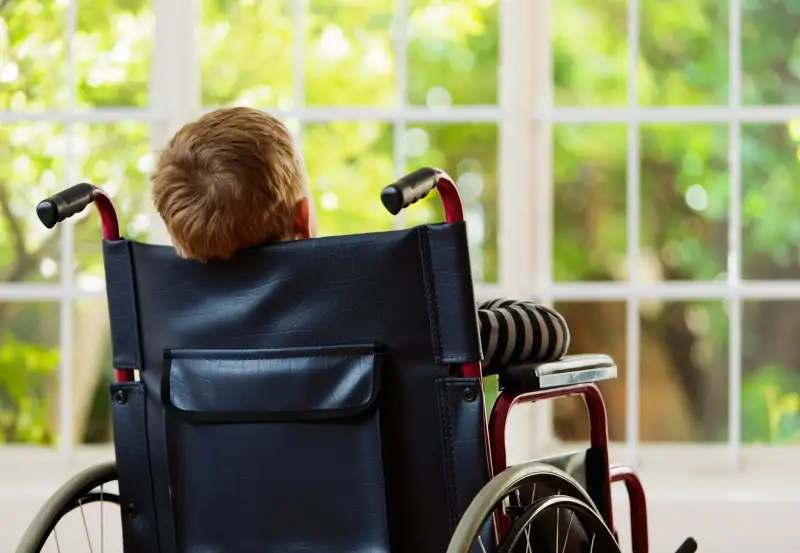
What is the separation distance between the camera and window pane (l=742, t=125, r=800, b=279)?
3494 millimetres

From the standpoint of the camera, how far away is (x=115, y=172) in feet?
11.3

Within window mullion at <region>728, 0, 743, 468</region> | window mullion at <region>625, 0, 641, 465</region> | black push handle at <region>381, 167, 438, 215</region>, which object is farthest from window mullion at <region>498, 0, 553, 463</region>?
black push handle at <region>381, 167, 438, 215</region>

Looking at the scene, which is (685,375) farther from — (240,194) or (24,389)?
(240,194)

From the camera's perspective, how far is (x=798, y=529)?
2701 millimetres

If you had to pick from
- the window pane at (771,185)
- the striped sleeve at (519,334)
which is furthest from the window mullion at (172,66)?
the window pane at (771,185)

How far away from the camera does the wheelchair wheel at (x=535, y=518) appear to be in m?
1.41

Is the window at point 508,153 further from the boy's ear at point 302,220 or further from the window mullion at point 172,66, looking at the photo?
the boy's ear at point 302,220

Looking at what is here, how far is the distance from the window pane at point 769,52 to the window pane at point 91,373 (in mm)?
2203

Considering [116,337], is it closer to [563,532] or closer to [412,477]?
[412,477]

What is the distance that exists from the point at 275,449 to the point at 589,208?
9.06 ft

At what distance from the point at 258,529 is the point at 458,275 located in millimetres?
461

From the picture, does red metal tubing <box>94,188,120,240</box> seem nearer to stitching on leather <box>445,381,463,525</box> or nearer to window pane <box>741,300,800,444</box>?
stitching on leather <box>445,381,463,525</box>

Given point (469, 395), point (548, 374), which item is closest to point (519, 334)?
point (548, 374)

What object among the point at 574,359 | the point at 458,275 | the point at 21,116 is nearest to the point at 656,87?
the point at 21,116
